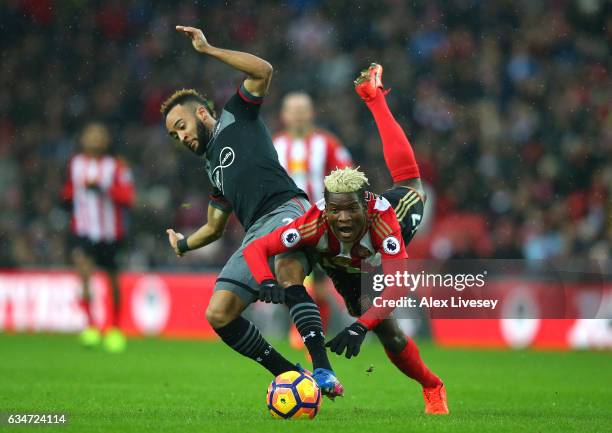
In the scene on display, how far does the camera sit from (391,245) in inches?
226

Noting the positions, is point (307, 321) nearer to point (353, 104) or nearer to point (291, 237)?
point (291, 237)

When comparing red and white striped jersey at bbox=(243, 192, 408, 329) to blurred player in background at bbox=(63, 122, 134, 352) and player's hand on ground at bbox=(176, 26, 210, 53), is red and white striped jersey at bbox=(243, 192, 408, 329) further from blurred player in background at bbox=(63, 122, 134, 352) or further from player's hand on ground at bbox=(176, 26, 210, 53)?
blurred player in background at bbox=(63, 122, 134, 352)

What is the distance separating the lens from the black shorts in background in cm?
1226

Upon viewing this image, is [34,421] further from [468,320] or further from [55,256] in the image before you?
[55,256]

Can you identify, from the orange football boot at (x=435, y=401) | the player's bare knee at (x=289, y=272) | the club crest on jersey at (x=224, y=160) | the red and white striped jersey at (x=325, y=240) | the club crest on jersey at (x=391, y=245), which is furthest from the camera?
the club crest on jersey at (x=224, y=160)

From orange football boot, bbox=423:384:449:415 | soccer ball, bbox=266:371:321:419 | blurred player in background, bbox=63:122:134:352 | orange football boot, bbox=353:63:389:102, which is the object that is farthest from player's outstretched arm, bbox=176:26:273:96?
blurred player in background, bbox=63:122:134:352

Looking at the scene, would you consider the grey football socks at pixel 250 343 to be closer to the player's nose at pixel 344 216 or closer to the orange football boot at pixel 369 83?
the player's nose at pixel 344 216

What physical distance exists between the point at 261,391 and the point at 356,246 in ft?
6.73

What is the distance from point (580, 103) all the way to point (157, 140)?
6.55 m

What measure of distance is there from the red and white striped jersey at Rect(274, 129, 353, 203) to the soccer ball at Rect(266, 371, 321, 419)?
480 cm

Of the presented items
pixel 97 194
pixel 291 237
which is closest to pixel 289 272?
pixel 291 237

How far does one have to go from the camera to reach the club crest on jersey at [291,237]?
585 cm

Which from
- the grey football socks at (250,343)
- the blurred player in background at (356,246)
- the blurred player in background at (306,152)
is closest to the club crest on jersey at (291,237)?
the blurred player in background at (356,246)

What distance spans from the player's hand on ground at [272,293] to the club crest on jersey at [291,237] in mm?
249
